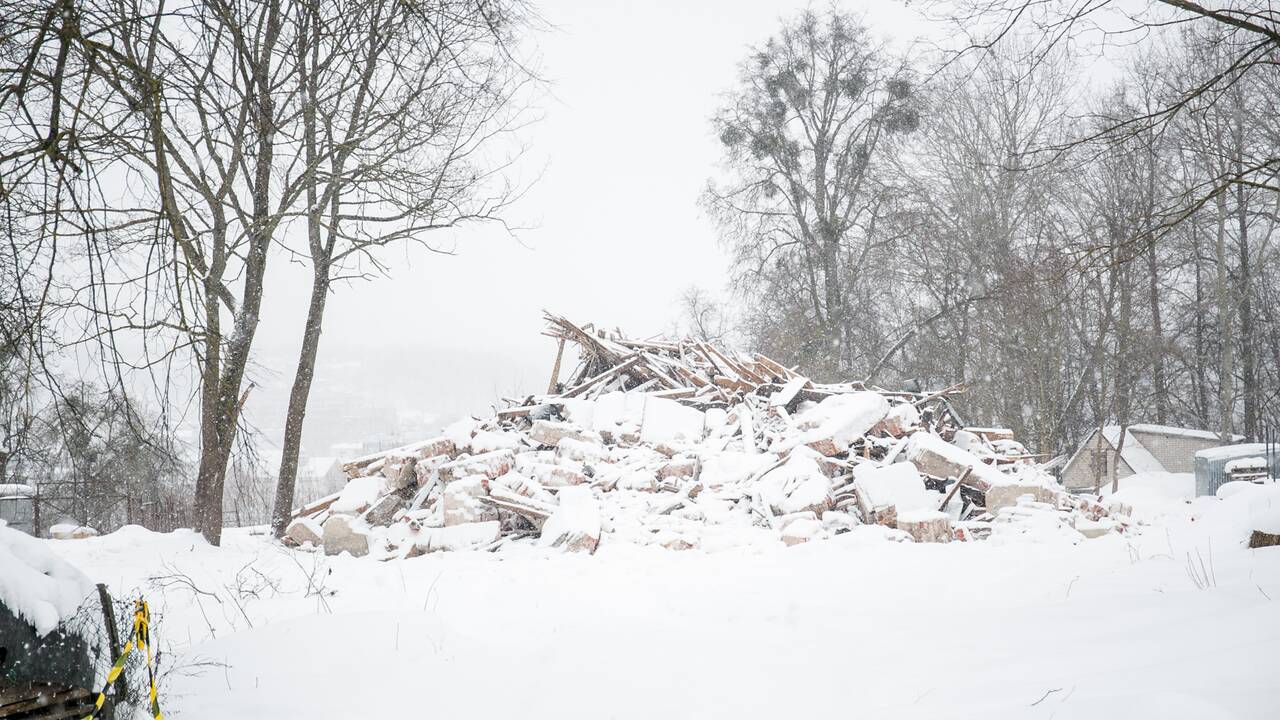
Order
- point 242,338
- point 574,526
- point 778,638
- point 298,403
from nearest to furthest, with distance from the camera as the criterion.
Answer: point 778,638 → point 574,526 → point 242,338 → point 298,403

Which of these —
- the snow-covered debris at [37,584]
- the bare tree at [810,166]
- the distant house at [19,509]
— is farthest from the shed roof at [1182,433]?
the distant house at [19,509]

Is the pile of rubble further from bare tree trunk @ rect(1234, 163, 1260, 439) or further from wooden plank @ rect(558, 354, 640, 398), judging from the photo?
bare tree trunk @ rect(1234, 163, 1260, 439)

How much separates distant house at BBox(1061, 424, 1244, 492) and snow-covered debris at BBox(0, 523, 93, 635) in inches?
711

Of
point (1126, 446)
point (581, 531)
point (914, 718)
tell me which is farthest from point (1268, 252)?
point (914, 718)

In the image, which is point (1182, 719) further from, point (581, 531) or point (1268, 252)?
point (1268, 252)

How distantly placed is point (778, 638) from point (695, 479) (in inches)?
185

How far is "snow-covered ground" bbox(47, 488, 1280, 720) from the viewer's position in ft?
9.12

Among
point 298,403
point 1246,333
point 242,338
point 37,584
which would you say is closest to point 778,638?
point 37,584

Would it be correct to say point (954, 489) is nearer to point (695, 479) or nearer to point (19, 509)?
point (695, 479)

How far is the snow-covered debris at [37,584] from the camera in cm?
252

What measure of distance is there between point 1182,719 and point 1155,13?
450 cm

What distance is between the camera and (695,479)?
343 inches

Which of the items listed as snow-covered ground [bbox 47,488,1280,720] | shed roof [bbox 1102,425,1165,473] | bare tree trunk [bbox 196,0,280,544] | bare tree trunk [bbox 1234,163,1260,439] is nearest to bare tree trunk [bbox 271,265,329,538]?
bare tree trunk [bbox 196,0,280,544]

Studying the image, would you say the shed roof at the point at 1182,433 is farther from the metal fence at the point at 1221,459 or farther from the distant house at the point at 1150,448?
the metal fence at the point at 1221,459
